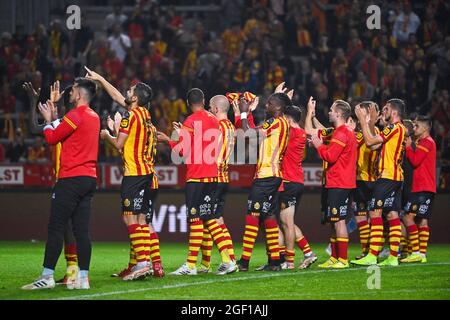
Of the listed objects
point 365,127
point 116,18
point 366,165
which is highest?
point 116,18

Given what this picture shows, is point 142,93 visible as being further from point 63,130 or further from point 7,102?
point 7,102

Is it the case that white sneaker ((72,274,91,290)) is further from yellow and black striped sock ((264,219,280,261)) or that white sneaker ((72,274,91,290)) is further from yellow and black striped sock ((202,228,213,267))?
yellow and black striped sock ((264,219,280,261))

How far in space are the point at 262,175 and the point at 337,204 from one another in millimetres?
1105

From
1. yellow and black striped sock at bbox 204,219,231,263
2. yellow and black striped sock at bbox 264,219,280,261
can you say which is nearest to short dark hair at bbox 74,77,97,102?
yellow and black striped sock at bbox 204,219,231,263

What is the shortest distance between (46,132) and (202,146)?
240 cm

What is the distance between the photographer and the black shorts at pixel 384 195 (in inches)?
538

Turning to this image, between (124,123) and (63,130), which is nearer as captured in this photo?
(63,130)

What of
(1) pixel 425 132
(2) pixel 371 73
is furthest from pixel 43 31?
(1) pixel 425 132

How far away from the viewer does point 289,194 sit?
1366 cm

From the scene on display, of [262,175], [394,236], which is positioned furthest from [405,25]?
[262,175]

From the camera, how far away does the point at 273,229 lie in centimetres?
1305

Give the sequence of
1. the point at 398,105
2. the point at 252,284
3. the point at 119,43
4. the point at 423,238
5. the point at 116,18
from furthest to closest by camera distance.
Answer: the point at 116,18
the point at 119,43
the point at 423,238
the point at 398,105
the point at 252,284

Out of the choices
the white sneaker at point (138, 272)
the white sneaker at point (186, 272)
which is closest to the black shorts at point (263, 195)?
the white sneaker at point (186, 272)
